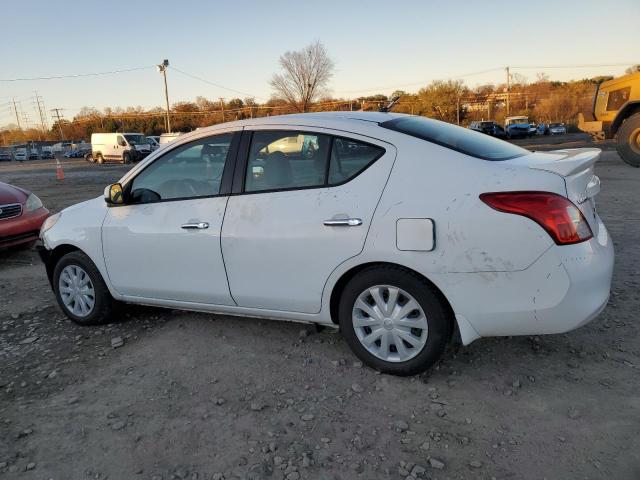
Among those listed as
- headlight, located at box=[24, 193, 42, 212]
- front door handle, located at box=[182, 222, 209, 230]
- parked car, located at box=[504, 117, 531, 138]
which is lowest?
parked car, located at box=[504, 117, 531, 138]

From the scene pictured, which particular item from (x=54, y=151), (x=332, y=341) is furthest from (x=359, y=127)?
(x=54, y=151)

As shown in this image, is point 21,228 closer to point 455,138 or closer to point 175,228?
point 175,228

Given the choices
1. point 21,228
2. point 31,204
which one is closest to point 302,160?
point 21,228

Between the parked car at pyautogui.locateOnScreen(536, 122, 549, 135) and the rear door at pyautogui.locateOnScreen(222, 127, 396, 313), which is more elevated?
the rear door at pyautogui.locateOnScreen(222, 127, 396, 313)

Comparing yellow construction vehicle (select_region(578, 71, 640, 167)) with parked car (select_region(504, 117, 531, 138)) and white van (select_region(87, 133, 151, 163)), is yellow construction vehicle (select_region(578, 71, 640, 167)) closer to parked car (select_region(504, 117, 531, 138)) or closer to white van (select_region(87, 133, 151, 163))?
white van (select_region(87, 133, 151, 163))

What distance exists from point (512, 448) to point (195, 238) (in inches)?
92.9

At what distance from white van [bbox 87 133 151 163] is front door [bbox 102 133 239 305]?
30996mm

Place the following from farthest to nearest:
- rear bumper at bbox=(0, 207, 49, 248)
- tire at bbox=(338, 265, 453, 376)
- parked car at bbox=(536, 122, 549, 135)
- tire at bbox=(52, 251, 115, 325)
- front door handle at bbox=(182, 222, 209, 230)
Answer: parked car at bbox=(536, 122, 549, 135) → rear bumper at bbox=(0, 207, 49, 248) → tire at bbox=(52, 251, 115, 325) → front door handle at bbox=(182, 222, 209, 230) → tire at bbox=(338, 265, 453, 376)

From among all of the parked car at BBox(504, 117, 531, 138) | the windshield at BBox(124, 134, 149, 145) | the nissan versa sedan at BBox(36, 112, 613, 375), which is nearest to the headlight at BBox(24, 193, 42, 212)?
the nissan versa sedan at BBox(36, 112, 613, 375)

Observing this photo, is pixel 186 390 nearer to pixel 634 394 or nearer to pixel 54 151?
pixel 634 394

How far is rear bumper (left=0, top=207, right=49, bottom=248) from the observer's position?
20.6ft

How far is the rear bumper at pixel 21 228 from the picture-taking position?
628cm

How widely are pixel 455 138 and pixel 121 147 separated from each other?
3443 centimetres

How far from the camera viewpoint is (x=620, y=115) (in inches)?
507
